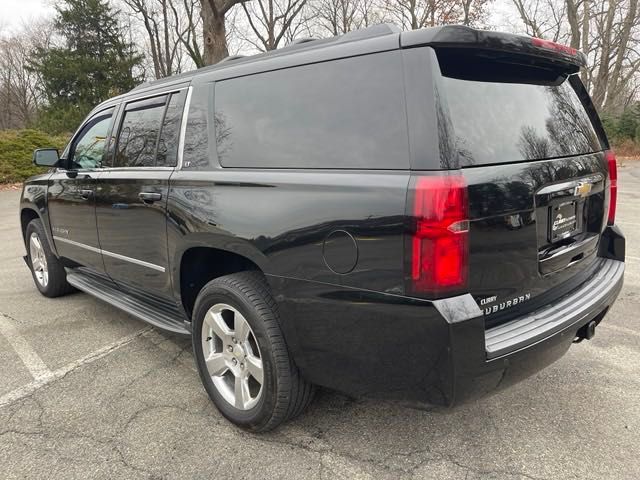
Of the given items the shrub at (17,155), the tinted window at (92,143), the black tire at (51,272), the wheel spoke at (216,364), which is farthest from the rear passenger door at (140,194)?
the shrub at (17,155)

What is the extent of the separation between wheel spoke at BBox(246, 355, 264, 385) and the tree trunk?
13455mm

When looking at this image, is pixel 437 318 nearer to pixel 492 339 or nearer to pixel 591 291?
pixel 492 339

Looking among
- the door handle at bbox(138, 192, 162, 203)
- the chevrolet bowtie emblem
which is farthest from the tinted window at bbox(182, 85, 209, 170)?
the chevrolet bowtie emblem

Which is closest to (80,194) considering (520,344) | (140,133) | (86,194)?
(86,194)

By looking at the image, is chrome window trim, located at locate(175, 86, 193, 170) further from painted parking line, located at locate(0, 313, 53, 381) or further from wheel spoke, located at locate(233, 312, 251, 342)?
painted parking line, located at locate(0, 313, 53, 381)

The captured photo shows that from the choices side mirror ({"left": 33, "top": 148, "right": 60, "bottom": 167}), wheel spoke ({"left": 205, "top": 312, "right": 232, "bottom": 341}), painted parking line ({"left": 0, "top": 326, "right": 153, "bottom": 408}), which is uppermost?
side mirror ({"left": 33, "top": 148, "right": 60, "bottom": 167})

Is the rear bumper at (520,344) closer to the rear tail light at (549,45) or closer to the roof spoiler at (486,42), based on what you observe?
the roof spoiler at (486,42)

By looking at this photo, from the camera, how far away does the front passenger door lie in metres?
3.74

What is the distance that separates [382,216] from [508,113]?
2.66 ft

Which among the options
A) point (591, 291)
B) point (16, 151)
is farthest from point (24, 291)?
point (16, 151)

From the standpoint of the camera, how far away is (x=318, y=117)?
218 centimetres

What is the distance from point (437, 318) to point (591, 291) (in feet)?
4.01

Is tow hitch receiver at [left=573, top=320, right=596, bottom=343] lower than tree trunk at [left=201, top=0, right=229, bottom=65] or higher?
lower

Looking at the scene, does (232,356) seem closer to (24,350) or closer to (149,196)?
(149,196)
